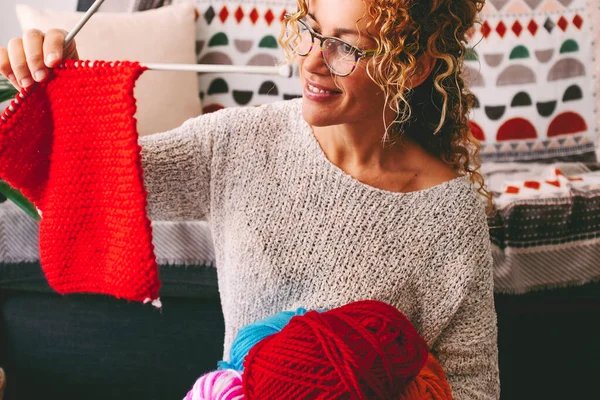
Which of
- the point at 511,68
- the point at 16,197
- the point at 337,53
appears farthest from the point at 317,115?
the point at 511,68

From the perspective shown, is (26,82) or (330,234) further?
(330,234)

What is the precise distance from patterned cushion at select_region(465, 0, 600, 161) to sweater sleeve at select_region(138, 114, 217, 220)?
107 centimetres

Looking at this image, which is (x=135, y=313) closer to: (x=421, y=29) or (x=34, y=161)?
(x=34, y=161)

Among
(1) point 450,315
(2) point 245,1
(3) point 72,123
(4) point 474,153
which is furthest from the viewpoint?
(2) point 245,1

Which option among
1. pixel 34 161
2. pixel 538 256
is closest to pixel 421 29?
pixel 34 161

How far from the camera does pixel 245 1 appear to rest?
1663mm

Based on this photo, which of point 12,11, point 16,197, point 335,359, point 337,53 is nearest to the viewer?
point 335,359

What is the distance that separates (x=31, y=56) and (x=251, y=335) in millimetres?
481

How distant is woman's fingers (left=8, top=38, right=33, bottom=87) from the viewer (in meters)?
0.72

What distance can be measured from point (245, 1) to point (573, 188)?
107 centimetres

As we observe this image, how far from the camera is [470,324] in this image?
35.5 inches

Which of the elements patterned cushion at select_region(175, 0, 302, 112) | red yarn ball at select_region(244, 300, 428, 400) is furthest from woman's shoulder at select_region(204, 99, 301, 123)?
patterned cushion at select_region(175, 0, 302, 112)

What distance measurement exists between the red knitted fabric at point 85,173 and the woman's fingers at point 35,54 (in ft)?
0.05

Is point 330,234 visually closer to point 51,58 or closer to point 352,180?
point 352,180
